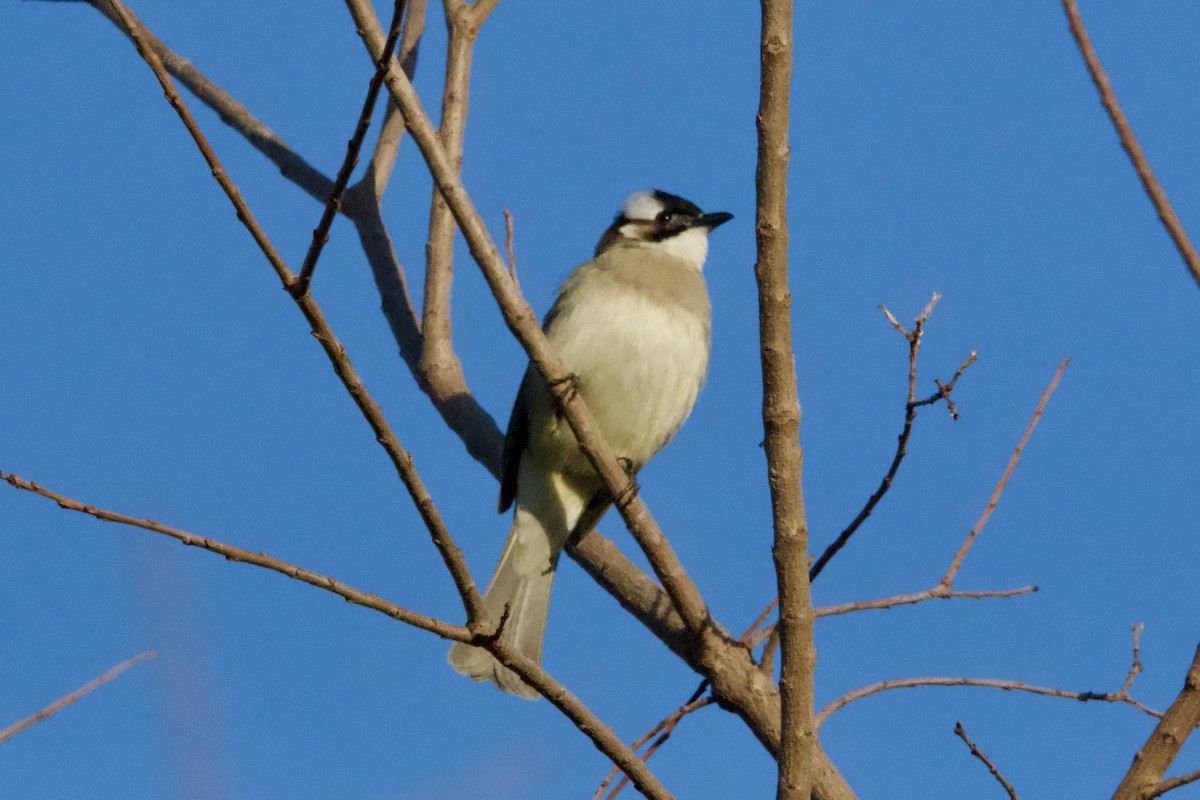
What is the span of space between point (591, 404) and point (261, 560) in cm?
285

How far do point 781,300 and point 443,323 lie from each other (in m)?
2.94

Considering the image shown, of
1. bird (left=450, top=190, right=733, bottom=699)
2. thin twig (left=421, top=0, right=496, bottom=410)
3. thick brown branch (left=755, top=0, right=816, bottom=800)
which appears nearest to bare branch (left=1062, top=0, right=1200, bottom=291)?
thick brown branch (left=755, top=0, right=816, bottom=800)

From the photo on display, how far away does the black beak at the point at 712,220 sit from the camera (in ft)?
22.7

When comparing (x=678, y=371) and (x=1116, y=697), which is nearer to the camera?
(x=1116, y=697)

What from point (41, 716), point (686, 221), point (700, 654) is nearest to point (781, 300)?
point (700, 654)

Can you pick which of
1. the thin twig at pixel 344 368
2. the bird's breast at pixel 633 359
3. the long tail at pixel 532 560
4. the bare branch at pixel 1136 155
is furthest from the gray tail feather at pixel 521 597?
Answer: the bare branch at pixel 1136 155

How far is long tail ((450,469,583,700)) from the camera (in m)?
5.76

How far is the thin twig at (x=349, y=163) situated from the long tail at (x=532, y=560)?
2687 millimetres

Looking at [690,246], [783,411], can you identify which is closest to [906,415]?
[783,411]

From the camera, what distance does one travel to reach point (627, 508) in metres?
4.42

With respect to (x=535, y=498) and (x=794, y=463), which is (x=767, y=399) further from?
(x=535, y=498)

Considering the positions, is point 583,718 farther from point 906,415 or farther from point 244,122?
point 244,122

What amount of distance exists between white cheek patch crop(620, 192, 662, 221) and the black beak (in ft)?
0.92

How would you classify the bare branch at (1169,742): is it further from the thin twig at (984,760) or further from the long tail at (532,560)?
the long tail at (532,560)
